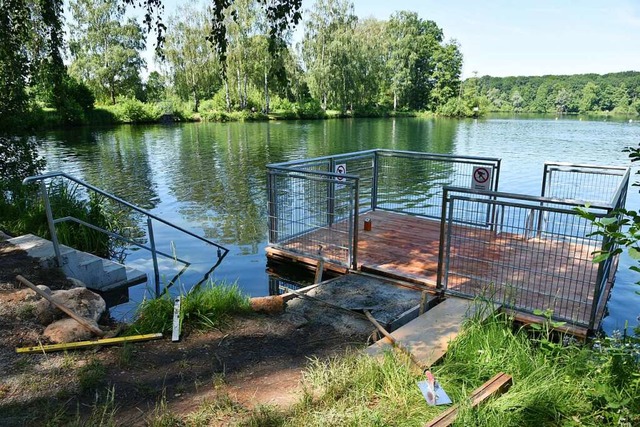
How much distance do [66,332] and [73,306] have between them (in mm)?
649

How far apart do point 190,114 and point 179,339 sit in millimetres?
46560

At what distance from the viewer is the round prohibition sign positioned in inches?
270

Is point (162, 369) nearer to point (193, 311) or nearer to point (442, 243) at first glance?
point (193, 311)

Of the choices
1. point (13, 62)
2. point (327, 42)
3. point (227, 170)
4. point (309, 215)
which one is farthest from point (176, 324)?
point (327, 42)

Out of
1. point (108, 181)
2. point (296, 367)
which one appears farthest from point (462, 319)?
point (108, 181)

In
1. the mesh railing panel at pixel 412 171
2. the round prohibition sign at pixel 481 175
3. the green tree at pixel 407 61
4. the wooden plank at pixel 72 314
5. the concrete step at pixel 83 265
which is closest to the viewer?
the wooden plank at pixel 72 314

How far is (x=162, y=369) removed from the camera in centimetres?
367

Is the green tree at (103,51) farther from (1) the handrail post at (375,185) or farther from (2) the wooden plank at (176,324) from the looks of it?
(2) the wooden plank at (176,324)

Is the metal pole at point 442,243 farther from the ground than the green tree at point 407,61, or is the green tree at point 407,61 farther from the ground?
the green tree at point 407,61

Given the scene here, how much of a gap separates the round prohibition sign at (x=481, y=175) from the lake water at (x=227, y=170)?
8.28 ft

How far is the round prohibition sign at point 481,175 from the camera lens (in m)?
6.86

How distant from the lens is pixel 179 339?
4211 millimetres

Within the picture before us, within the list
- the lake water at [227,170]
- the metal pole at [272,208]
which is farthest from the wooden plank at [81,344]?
the metal pole at [272,208]

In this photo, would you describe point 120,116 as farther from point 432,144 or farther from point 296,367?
point 296,367
